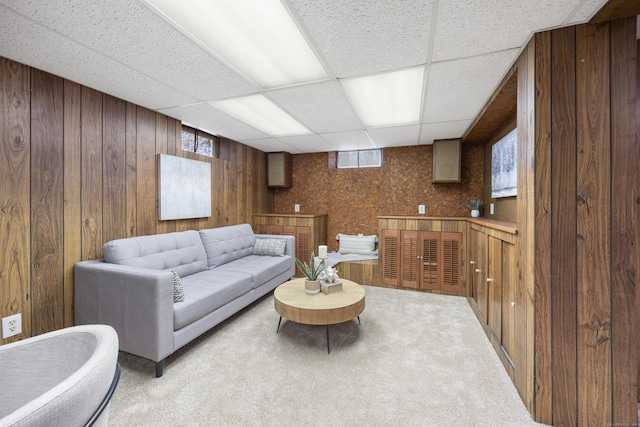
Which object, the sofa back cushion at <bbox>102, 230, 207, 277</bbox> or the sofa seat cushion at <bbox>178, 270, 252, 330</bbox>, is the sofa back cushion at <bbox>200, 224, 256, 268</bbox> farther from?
the sofa seat cushion at <bbox>178, 270, 252, 330</bbox>

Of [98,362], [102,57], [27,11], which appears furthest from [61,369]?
[102,57]

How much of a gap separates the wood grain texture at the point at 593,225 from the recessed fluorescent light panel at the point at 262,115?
7.34ft

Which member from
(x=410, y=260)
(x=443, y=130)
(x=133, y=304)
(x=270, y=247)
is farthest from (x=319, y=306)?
(x=443, y=130)

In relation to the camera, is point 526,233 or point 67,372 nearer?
point 67,372

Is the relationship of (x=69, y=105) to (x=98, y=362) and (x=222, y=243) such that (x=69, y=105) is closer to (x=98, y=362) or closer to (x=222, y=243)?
(x=222, y=243)

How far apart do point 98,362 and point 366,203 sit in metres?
4.17

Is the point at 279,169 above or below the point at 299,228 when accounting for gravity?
above

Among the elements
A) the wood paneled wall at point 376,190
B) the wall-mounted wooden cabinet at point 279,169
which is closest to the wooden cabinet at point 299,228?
the wood paneled wall at point 376,190

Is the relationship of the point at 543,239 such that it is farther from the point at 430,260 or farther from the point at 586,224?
the point at 430,260

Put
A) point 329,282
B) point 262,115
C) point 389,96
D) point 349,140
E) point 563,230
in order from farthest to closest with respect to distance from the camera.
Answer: point 349,140, point 262,115, point 329,282, point 389,96, point 563,230

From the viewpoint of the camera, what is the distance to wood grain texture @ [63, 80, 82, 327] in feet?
7.06

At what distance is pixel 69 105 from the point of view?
2.16 meters

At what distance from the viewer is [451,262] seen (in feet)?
11.7

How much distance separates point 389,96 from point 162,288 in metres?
2.43
